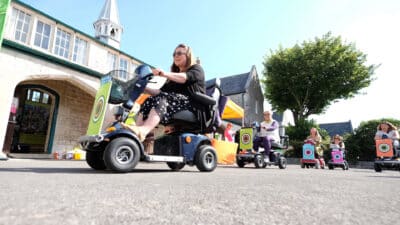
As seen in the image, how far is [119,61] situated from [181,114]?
24.6 feet

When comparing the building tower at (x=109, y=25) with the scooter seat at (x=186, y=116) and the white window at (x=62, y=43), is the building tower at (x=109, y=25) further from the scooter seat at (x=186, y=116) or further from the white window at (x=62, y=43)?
the scooter seat at (x=186, y=116)

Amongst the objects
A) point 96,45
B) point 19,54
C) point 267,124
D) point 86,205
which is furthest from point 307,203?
point 96,45

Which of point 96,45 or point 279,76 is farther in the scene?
point 279,76

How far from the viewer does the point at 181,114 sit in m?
2.67

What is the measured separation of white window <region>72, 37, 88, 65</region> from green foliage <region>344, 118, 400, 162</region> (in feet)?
47.3

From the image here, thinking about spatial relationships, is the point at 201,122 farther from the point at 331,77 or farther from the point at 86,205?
the point at 331,77

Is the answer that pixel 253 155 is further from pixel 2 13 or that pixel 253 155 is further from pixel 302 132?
pixel 302 132

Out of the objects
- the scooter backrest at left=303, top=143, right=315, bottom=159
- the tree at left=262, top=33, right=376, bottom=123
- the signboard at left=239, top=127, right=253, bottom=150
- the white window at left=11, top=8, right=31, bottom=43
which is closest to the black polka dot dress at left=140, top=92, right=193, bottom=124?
the signboard at left=239, top=127, right=253, bottom=150

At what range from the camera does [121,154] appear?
214 cm

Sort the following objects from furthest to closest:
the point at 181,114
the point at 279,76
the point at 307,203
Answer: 1. the point at 279,76
2. the point at 181,114
3. the point at 307,203

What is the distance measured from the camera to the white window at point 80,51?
25.6 ft

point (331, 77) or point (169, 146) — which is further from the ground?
point (331, 77)

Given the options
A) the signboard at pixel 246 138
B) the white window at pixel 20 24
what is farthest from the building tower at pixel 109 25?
the signboard at pixel 246 138

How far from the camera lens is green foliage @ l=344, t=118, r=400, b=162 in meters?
12.9
